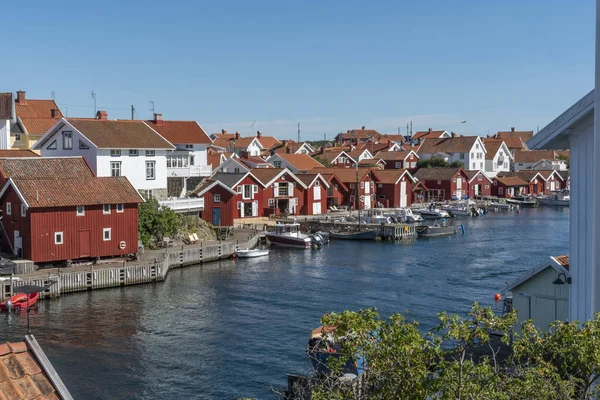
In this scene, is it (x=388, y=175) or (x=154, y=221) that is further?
(x=388, y=175)

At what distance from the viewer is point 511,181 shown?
95062 mm

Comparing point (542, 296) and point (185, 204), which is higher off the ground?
point (185, 204)

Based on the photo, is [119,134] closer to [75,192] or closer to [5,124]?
[75,192]

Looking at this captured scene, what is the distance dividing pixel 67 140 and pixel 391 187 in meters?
38.8

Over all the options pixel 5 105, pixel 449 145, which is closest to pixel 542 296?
pixel 5 105

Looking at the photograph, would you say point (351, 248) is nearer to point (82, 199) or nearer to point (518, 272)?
point (518, 272)

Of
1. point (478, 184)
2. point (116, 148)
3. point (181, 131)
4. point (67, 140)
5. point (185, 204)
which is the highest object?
point (181, 131)

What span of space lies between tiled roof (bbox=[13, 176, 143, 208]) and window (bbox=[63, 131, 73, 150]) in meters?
7.26

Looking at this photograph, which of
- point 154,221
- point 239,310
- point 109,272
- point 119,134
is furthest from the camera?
point 119,134

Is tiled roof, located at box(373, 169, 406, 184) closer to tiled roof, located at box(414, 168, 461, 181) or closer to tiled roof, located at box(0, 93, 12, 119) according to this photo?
tiled roof, located at box(414, 168, 461, 181)

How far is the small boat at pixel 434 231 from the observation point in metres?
59.0

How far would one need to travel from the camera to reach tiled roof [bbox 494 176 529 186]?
309 feet

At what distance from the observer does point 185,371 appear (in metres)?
22.8

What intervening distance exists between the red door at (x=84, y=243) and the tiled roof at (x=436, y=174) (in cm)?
5620
